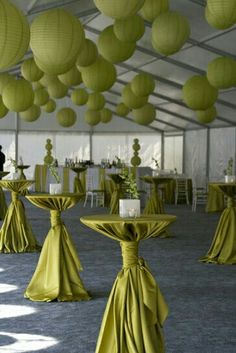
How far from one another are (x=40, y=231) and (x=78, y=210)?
13.6ft

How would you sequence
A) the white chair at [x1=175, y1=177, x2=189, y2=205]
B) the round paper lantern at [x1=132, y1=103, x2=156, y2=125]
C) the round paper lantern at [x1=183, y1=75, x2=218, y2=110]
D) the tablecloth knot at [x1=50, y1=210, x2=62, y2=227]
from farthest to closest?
the white chair at [x1=175, y1=177, x2=189, y2=205] → the round paper lantern at [x1=132, y1=103, x2=156, y2=125] → the round paper lantern at [x1=183, y1=75, x2=218, y2=110] → the tablecloth knot at [x1=50, y1=210, x2=62, y2=227]

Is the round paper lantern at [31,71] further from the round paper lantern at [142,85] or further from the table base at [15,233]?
the round paper lantern at [142,85]

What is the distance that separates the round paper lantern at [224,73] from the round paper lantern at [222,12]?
83.2 inches

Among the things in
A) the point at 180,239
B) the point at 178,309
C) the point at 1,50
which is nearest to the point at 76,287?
the point at 178,309

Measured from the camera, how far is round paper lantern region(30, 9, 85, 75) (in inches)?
181

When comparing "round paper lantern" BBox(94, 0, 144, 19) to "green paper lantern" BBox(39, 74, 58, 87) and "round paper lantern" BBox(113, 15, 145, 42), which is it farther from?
"green paper lantern" BBox(39, 74, 58, 87)

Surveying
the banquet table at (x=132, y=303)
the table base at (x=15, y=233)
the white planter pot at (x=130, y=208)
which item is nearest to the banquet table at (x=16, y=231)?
the table base at (x=15, y=233)

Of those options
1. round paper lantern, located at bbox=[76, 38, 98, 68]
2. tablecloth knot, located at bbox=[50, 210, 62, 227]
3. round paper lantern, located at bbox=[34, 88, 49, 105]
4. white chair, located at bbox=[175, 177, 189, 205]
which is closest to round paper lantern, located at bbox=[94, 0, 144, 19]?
tablecloth knot, located at bbox=[50, 210, 62, 227]

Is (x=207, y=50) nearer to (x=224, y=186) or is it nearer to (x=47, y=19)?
(x=224, y=186)

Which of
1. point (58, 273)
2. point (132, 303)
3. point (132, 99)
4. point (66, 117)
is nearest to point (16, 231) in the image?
point (58, 273)

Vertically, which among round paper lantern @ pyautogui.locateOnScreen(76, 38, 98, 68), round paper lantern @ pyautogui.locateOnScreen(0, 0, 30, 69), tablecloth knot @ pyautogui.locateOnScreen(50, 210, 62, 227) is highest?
round paper lantern @ pyautogui.locateOnScreen(76, 38, 98, 68)

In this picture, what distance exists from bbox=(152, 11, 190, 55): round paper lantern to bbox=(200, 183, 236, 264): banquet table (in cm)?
228

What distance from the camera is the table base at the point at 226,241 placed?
7773 mm

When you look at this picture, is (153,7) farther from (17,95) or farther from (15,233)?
(15,233)
